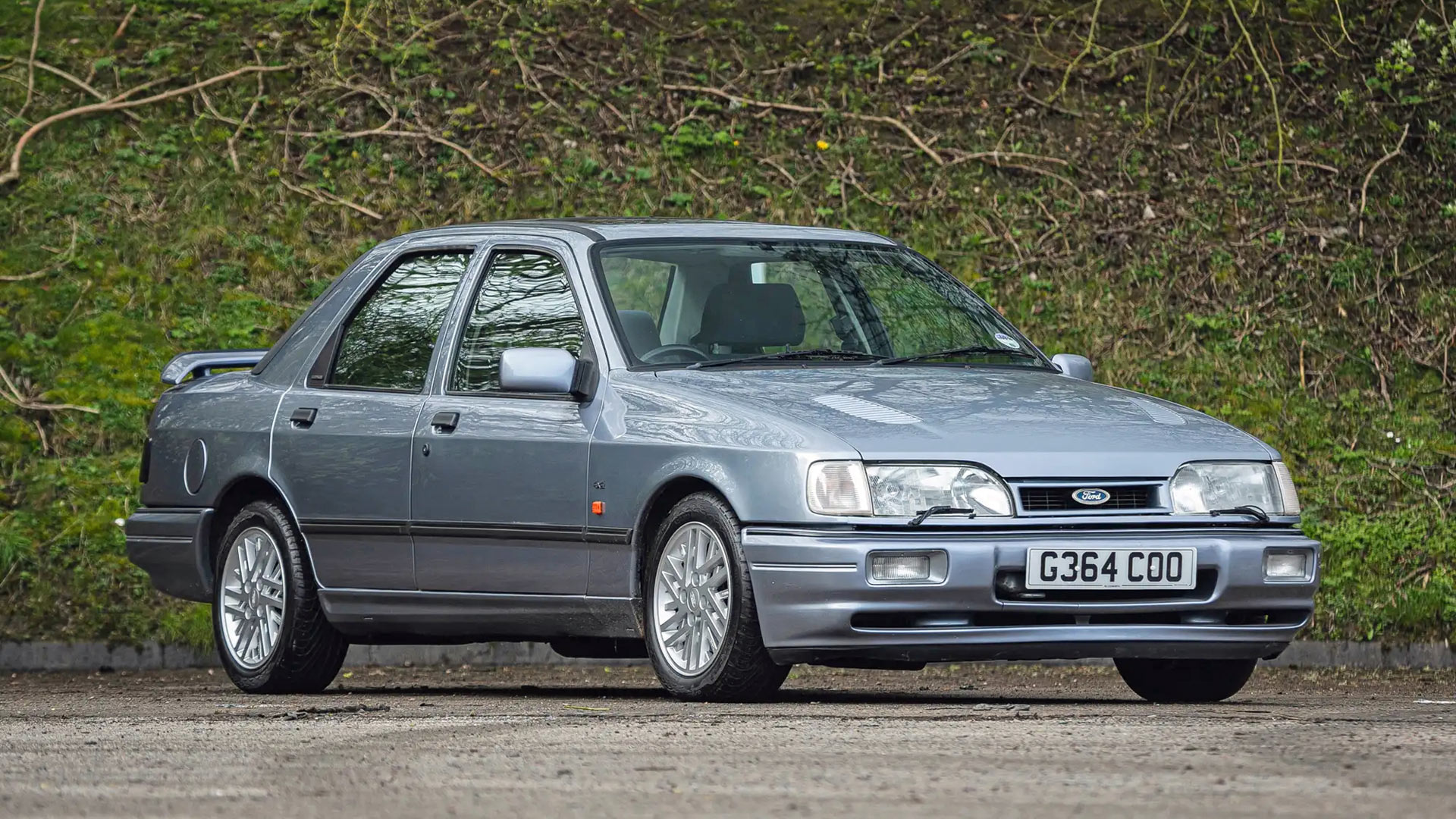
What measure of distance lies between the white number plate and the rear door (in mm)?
A: 2579

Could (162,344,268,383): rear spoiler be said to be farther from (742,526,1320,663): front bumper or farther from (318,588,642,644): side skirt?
(742,526,1320,663): front bumper

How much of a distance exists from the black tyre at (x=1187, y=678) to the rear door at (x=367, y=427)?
2.71 metres

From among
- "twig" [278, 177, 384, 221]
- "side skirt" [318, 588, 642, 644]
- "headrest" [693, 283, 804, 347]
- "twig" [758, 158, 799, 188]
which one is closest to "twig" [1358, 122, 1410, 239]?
"twig" [758, 158, 799, 188]

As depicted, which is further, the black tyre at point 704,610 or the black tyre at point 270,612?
the black tyre at point 270,612

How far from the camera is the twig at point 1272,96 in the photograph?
15.6 meters

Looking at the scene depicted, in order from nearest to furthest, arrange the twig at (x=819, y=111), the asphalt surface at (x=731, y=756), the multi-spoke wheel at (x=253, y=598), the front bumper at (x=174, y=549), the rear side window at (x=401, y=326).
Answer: the asphalt surface at (x=731, y=756)
the rear side window at (x=401, y=326)
the multi-spoke wheel at (x=253, y=598)
the front bumper at (x=174, y=549)
the twig at (x=819, y=111)

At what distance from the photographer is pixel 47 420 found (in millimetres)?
13977

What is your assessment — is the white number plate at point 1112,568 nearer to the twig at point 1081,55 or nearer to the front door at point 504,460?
the front door at point 504,460

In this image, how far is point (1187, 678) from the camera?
338 inches

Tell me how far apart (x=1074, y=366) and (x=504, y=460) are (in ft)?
7.29

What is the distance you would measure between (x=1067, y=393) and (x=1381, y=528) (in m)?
4.69

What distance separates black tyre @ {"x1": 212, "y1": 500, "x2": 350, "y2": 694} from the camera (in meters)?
9.35

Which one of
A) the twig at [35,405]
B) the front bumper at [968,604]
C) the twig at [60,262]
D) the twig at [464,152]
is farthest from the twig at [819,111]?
the front bumper at [968,604]

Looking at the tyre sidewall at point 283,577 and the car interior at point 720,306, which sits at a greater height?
the car interior at point 720,306
